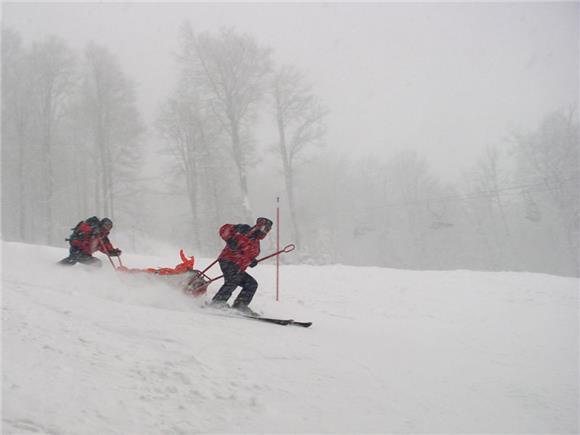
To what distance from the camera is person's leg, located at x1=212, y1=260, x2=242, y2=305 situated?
582 centimetres

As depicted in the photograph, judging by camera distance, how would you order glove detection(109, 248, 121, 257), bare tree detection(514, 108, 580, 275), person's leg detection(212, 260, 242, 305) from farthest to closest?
bare tree detection(514, 108, 580, 275) → glove detection(109, 248, 121, 257) → person's leg detection(212, 260, 242, 305)

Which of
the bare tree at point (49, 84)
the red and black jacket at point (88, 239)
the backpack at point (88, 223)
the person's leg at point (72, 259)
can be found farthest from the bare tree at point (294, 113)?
the person's leg at point (72, 259)

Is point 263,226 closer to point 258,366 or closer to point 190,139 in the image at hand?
point 258,366

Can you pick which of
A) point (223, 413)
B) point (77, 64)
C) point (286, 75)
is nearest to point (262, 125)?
point (286, 75)

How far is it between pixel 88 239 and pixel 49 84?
20.4m

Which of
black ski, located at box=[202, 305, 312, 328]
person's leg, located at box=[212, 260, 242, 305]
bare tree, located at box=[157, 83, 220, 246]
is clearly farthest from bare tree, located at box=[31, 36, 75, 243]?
black ski, located at box=[202, 305, 312, 328]

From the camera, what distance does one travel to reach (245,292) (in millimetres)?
5930

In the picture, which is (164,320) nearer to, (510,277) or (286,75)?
(510,277)

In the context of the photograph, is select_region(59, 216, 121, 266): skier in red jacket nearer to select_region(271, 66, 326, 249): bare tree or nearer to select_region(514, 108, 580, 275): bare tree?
select_region(271, 66, 326, 249): bare tree

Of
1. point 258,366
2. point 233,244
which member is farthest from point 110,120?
point 258,366

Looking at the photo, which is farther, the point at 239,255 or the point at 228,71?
the point at 228,71

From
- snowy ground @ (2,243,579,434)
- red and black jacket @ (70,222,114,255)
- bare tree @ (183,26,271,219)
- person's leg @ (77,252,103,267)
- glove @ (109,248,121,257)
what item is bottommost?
snowy ground @ (2,243,579,434)

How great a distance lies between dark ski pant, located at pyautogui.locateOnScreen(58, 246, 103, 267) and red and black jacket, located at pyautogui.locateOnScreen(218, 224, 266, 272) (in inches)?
117

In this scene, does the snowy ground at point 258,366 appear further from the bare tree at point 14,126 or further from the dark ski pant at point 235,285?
the bare tree at point 14,126
